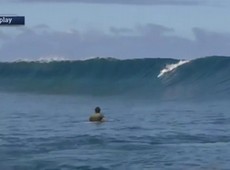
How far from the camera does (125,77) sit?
38844 mm

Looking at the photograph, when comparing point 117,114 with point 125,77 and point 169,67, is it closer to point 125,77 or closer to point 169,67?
point 169,67

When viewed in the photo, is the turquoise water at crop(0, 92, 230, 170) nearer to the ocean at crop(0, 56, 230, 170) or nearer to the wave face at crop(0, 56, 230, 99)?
the ocean at crop(0, 56, 230, 170)

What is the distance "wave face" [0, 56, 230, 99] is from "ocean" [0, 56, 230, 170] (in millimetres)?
46

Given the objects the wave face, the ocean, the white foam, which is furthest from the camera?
the white foam

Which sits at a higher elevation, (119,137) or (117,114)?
(117,114)

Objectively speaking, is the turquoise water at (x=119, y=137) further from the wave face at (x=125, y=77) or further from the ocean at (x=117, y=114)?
the wave face at (x=125, y=77)

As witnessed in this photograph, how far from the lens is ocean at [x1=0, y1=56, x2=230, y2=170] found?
15.3 metres

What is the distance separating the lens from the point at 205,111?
25.7 metres

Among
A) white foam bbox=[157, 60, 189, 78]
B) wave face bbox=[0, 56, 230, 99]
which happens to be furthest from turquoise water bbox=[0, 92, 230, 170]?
white foam bbox=[157, 60, 189, 78]

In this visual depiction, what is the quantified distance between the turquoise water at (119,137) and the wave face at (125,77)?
166 inches

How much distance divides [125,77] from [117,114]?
13277 millimetres

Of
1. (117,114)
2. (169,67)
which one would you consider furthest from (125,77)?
(117,114)

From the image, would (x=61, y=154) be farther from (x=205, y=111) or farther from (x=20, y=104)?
(x=20, y=104)

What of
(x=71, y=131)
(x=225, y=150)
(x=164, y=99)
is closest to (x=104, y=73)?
(x=164, y=99)
